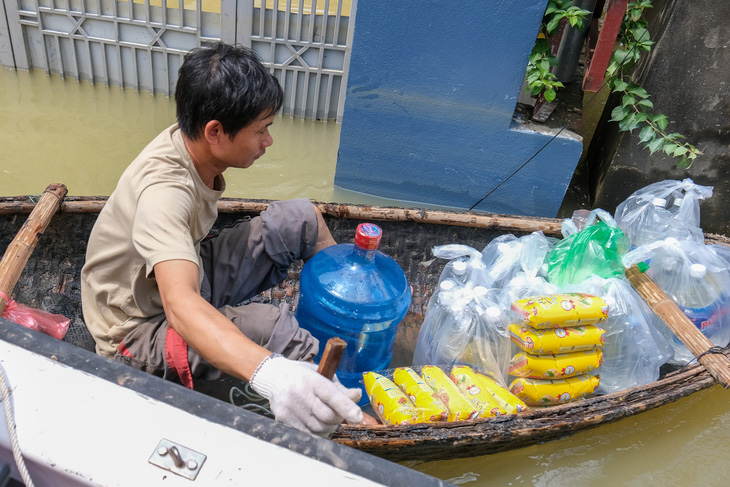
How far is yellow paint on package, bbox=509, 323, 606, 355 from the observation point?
2.05 m

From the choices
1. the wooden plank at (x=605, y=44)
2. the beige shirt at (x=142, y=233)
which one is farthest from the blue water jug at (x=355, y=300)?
the wooden plank at (x=605, y=44)

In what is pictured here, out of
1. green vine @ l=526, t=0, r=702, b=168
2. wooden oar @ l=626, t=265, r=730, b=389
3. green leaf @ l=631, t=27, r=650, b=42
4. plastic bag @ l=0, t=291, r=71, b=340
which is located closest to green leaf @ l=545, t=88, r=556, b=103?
green vine @ l=526, t=0, r=702, b=168

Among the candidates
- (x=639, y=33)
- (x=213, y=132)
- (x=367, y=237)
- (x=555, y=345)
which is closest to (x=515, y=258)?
(x=555, y=345)

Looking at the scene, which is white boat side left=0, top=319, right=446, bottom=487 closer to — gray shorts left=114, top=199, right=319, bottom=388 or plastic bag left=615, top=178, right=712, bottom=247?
gray shorts left=114, top=199, right=319, bottom=388

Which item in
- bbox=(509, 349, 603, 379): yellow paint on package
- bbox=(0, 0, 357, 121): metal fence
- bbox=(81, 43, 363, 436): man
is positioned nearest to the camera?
bbox=(81, 43, 363, 436): man

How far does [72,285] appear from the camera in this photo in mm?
2367

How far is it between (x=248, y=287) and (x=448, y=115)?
188 cm

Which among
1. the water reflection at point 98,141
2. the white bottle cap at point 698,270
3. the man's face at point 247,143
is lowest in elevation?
the water reflection at point 98,141

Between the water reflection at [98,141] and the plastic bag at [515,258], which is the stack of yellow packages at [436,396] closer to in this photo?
the plastic bag at [515,258]

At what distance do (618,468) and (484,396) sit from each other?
2.66 feet

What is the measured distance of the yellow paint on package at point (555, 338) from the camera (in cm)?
205

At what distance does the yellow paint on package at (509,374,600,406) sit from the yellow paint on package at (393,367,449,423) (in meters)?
0.38

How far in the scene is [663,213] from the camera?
2.70m

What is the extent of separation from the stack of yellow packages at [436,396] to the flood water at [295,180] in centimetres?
27
